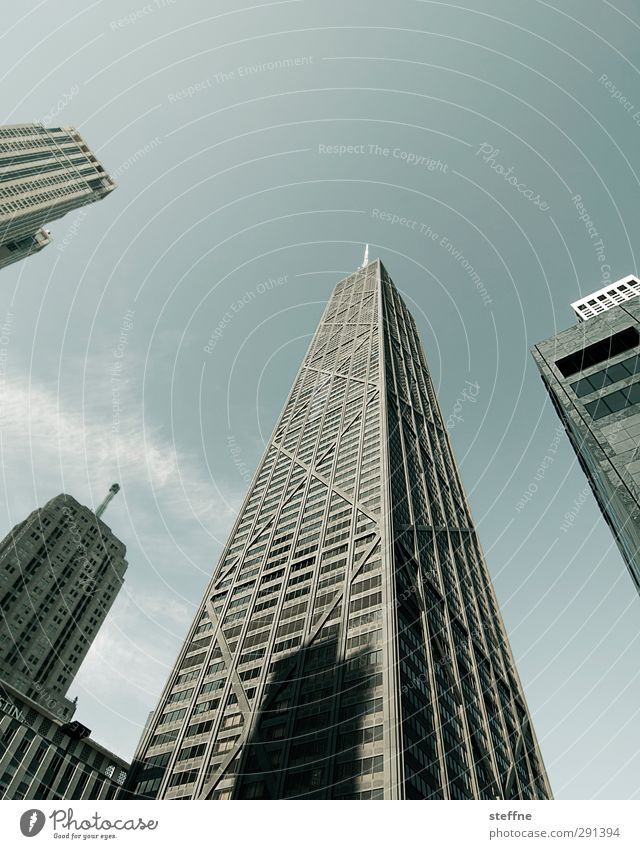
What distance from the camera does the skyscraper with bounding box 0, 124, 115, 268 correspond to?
114625mm

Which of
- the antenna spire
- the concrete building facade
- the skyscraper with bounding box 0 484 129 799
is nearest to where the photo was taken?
the concrete building facade

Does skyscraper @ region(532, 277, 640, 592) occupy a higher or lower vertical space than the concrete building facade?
higher

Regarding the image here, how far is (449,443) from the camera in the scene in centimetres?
12431

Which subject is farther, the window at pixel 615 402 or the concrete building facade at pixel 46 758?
the concrete building facade at pixel 46 758

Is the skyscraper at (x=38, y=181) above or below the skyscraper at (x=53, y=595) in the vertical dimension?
Answer: above

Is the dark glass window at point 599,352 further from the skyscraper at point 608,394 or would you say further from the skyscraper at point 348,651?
the skyscraper at point 348,651

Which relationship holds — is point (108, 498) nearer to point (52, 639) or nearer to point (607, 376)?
point (52, 639)

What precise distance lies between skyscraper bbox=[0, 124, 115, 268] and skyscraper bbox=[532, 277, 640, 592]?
361ft

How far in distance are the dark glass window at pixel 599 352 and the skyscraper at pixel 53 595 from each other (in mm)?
106975

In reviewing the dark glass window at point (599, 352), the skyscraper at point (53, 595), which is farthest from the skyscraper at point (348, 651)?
the skyscraper at point (53, 595)

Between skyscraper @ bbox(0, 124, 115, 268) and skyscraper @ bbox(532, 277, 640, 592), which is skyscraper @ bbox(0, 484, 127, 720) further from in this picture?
skyscraper @ bbox(532, 277, 640, 592)

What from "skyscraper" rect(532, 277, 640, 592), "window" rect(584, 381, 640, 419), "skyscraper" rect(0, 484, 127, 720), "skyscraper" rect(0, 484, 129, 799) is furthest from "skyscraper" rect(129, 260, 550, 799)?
"skyscraper" rect(0, 484, 127, 720)

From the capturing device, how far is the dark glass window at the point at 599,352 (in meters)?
41.6

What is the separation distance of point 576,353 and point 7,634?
120 meters
